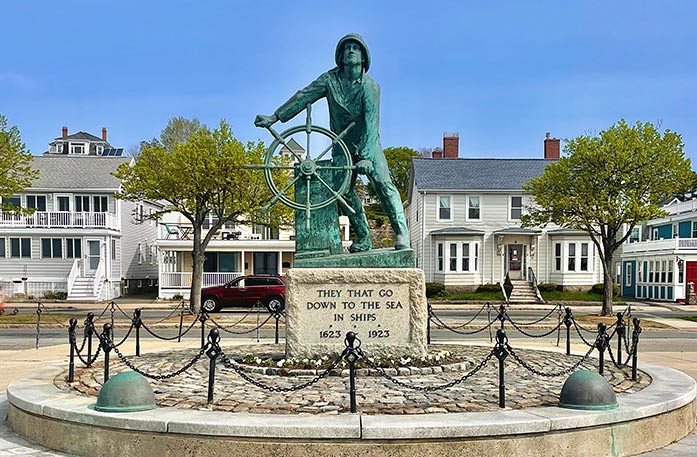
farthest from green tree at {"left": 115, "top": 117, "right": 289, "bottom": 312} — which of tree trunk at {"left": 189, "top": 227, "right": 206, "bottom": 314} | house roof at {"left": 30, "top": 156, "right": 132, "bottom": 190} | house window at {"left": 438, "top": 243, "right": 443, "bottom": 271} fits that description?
house window at {"left": 438, "top": 243, "right": 443, "bottom": 271}

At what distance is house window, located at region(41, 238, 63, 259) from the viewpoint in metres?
44.0

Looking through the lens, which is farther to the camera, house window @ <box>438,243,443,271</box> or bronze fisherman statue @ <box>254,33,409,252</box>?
house window @ <box>438,243,443,271</box>

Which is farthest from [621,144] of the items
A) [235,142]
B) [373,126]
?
[373,126]

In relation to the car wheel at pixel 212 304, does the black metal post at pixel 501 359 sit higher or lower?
higher

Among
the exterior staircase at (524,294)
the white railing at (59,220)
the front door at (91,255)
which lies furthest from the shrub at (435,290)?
the front door at (91,255)

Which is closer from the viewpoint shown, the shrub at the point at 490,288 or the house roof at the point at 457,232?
the shrub at the point at 490,288

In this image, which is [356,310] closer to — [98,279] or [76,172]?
[98,279]

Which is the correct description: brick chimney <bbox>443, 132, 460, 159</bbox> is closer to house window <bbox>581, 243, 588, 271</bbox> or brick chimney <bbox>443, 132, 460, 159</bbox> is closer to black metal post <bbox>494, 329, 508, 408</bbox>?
house window <bbox>581, 243, 588, 271</bbox>

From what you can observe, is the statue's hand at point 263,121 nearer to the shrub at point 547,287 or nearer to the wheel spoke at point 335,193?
the wheel spoke at point 335,193

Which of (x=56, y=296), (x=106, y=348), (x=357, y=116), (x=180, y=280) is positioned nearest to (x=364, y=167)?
(x=357, y=116)

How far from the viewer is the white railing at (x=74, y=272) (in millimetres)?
42031

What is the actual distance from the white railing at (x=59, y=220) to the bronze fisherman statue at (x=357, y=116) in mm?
34919

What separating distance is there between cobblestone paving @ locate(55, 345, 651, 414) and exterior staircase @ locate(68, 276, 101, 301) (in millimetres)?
31295

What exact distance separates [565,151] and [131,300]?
84.4 ft
